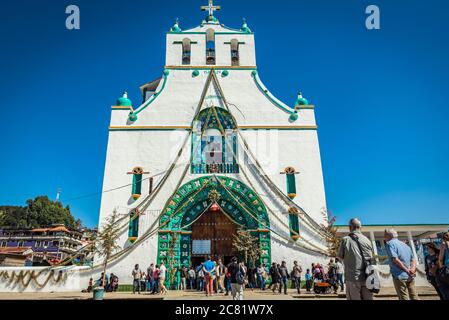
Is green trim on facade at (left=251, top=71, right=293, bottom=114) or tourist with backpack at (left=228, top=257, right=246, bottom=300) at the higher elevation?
green trim on facade at (left=251, top=71, right=293, bottom=114)

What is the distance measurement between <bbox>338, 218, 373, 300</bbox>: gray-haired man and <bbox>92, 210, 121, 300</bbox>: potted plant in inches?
491

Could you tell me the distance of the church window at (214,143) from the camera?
1844cm

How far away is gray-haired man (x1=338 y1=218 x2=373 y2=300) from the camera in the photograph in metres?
4.91

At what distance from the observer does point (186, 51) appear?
2166 cm

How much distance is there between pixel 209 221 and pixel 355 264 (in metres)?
13.9

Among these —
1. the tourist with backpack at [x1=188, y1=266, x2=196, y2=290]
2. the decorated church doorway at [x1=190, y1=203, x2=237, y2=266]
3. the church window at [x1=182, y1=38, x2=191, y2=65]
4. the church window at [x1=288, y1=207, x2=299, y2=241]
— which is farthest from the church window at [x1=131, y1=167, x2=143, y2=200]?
the church window at [x1=288, y1=207, x2=299, y2=241]

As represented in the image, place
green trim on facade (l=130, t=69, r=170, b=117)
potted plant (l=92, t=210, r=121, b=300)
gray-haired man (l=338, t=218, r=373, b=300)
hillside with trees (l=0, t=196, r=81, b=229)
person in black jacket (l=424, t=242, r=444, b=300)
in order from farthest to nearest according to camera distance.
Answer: hillside with trees (l=0, t=196, r=81, b=229) < green trim on facade (l=130, t=69, r=170, b=117) < potted plant (l=92, t=210, r=121, b=300) < person in black jacket (l=424, t=242, r=444, b=300) < gray-haired man (l=338, t=218, r=373, b=300)

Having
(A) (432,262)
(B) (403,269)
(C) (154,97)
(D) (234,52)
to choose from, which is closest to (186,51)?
→ (D) (234,52)

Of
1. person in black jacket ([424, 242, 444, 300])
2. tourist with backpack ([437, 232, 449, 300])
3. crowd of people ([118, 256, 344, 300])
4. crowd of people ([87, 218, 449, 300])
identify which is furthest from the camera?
crowd of people ([118, 256, 344, 300])

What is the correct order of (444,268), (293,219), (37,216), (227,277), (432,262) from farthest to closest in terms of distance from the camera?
(37,216) < (293,219) < (227,277) < (432,262) < (444,268)

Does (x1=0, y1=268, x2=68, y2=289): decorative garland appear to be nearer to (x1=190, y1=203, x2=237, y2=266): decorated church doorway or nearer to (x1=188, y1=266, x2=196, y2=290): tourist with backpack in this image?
(x1=188, y1=266, x2=196, y2=290): tourist with backpack

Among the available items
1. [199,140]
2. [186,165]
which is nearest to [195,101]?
[199,140]

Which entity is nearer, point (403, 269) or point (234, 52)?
point (403, 269)

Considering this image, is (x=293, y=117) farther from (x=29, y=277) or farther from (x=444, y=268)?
(x=29, y=277)
